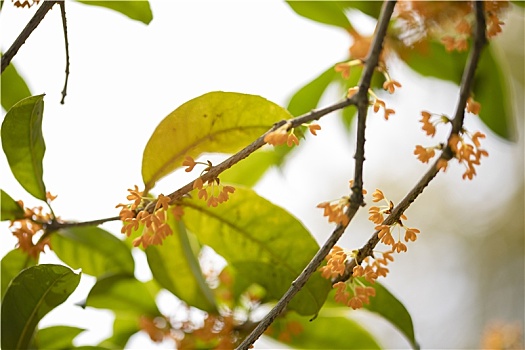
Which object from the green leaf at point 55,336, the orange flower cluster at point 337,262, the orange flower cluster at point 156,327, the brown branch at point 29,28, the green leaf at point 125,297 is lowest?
the orange flower cluster at point 156,327

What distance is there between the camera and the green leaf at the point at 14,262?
60cm

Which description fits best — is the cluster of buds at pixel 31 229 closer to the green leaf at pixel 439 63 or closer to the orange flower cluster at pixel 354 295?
the orange flower cluster at pixel 354 295

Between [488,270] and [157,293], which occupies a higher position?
[157,293]

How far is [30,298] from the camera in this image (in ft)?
1.68

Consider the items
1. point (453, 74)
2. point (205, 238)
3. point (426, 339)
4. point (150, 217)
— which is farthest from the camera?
point (426, 339)

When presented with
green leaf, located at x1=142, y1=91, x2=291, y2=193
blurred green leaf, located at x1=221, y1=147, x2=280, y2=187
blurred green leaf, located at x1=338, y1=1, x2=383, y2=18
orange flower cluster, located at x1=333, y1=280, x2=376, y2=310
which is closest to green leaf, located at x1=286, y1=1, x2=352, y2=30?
blurred green leaf, located at x1=338, y1=1, x2=383, y2=18

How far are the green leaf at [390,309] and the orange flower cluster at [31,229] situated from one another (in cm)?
26

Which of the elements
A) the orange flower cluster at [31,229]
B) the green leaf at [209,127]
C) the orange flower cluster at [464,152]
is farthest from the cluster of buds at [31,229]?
the orange flower cluster at [464,152]

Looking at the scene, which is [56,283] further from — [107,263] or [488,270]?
[488,270]

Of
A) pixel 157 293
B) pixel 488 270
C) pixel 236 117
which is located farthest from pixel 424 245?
pixel 236 117

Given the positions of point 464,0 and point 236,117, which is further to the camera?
point 464,0

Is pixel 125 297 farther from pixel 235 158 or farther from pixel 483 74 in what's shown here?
pixel 483 74

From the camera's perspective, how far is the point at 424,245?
2527 mm

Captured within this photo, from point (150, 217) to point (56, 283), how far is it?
95 millimetres
